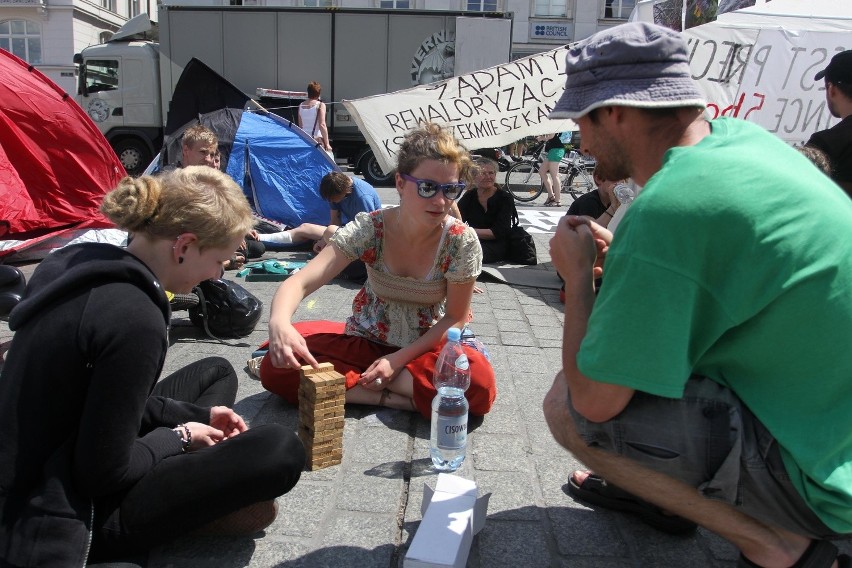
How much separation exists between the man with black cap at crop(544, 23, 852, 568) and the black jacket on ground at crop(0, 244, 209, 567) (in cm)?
109

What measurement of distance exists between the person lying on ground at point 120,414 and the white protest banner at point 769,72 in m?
4.88

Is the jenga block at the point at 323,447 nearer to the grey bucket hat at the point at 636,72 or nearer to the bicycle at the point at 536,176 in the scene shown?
the grey bucket hat at the point at 636,72

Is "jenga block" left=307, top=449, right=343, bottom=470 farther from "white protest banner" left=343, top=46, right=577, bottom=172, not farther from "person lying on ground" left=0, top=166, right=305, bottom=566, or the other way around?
"white protest banner" left=343, top=46, right=577, bottom=172

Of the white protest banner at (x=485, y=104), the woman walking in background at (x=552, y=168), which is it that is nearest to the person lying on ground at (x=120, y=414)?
the white protest banner at (x=485, y=104)

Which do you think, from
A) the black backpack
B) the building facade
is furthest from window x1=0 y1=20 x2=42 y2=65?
the black backpack

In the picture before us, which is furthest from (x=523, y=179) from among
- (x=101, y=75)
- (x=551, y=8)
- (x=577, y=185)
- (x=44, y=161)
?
(x=551, y=8)

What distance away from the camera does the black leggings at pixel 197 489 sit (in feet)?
6.25

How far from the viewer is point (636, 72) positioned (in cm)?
178

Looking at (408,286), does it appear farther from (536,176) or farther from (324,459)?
(536,176)

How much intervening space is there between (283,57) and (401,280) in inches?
510

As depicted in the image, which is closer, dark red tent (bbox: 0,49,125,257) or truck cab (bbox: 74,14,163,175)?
dark red tent (bbox: 0,49,125,257)

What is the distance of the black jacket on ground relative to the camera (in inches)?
66.7

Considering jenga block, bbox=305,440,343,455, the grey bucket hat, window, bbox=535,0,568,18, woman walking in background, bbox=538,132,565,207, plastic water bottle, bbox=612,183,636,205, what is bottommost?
woman walking in background, bbox=538,132,565,207

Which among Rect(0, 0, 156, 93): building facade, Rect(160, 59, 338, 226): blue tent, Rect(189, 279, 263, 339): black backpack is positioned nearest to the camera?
Rect(189, 279, 263, 339): black backpack
